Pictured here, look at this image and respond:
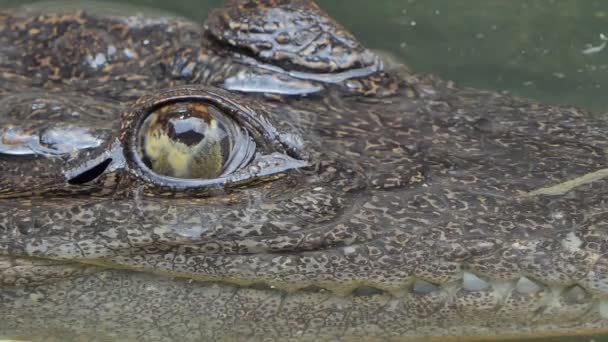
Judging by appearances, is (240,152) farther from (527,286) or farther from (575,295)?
(575,295)

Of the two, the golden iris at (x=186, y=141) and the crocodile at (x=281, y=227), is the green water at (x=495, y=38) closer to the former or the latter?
the crocodile at (x=281, y=227)

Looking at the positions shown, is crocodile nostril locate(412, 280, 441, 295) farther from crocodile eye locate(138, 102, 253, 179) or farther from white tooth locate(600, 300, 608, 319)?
crocodile eye locate(138, 102, 253, 179)

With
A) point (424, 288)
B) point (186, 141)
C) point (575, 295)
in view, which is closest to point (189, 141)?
point (186, 141)

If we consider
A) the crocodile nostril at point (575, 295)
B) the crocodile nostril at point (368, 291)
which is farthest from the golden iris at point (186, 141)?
the crocodile nostril at point (575, 295)

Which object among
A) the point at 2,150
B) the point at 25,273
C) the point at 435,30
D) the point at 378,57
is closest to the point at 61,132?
the point at 2,150

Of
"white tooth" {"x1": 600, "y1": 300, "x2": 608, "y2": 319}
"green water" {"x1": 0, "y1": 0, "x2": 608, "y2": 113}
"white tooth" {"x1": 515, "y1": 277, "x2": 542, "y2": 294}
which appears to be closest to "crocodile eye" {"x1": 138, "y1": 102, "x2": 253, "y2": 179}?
"white tooth" {"x1": 515, "y1": 277, "x2": 542, "y2": 294}

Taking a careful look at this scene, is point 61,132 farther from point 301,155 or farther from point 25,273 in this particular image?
point 301,155

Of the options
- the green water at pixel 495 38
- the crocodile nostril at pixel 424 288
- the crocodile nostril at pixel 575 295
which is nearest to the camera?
the crocodile nostril at pixel 575 295
